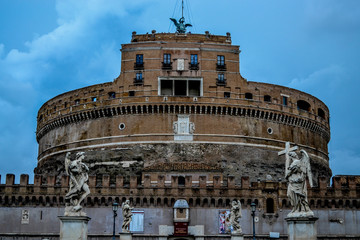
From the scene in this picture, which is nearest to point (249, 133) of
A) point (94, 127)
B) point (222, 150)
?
point (222, 150)

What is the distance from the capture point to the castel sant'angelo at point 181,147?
145ft

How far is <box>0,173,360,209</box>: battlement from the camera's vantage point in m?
44.3

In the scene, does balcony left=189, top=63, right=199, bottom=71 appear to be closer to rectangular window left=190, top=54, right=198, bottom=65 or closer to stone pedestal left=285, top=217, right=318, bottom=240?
rectangular window left=190, top=54, right=198, bottom=65

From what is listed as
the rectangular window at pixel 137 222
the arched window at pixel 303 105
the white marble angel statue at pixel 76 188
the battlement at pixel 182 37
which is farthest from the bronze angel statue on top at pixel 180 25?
the white marble angel statue at pixel 76 188

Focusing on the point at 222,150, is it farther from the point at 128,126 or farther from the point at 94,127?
the point at 94,127

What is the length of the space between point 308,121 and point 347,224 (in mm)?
15412

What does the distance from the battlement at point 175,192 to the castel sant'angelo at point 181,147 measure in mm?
86

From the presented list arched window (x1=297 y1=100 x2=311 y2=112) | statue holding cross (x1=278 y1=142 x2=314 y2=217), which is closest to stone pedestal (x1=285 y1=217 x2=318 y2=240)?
statue holding cross (x1=278 y1=142 x2=314 y2=217)

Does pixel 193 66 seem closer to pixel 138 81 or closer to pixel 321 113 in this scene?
pixel 138 81

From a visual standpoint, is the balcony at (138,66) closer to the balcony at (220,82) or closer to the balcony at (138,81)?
the balcony at (138,81)

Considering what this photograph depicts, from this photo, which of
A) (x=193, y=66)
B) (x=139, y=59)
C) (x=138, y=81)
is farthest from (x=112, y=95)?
(x=193, y=66)

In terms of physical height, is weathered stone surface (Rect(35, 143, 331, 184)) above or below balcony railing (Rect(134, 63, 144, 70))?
below

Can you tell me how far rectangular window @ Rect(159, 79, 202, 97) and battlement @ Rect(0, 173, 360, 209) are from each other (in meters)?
11.9

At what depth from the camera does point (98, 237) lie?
1734 inches
